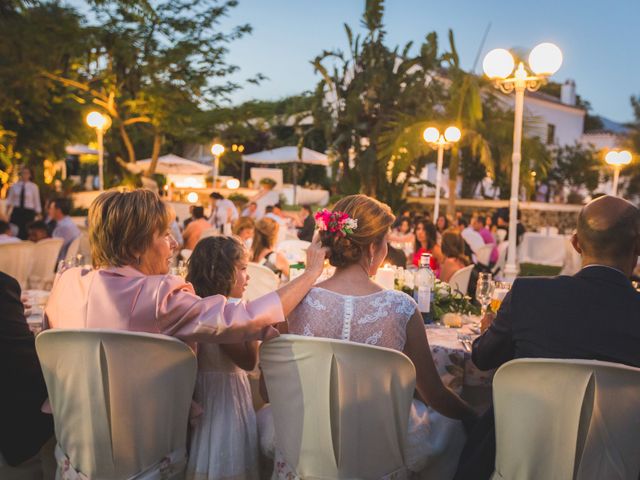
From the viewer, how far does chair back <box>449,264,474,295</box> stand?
21.2 ft

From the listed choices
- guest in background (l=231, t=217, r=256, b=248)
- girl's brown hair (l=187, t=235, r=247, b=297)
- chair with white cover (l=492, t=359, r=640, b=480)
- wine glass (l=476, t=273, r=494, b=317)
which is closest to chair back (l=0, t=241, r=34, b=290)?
guest in background (l=231, t=217, r=256, b=248)

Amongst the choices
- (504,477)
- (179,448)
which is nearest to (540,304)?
(504,477)

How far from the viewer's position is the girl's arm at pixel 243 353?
2950 mm

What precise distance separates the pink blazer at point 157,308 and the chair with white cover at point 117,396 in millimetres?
124

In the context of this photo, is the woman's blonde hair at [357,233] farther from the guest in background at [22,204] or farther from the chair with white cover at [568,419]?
the guest in background at [22,204]

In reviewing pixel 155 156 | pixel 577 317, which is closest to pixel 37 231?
pixel 577 317

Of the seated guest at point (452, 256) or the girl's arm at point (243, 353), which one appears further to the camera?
the seated guest at point (452, 256)

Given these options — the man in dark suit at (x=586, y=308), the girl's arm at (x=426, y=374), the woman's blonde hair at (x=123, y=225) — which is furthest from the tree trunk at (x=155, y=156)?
the man in dark suit at (x=586, y=308)

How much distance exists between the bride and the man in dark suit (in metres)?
0.30

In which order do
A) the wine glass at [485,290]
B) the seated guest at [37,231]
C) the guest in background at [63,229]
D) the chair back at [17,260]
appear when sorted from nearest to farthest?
the wine glass at [485,290] < the chair back at [17,260] < the seated guest at [37,231] < the guest in background at [63,229]

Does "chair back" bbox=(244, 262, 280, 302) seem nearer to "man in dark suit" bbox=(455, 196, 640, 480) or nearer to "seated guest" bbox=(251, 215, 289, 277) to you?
"seated guest" bbox=(251, 215, 289, 277)

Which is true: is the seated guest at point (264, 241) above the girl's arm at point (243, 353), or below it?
above

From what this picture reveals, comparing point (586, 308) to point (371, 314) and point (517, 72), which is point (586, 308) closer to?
point (371, 314)

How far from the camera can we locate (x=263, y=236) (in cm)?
705
